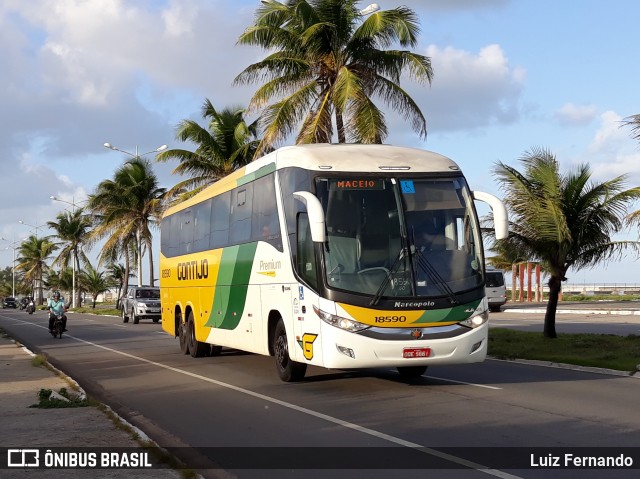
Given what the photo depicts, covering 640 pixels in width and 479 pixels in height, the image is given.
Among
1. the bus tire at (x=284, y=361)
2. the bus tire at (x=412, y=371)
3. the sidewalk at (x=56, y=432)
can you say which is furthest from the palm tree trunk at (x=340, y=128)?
the sidewalk at (x=56, y=432)

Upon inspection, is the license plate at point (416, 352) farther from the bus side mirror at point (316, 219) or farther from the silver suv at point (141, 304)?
the silver suv at point (141, 304)

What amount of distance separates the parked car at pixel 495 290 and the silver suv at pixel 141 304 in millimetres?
17109

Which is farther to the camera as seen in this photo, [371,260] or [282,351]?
[282,351]

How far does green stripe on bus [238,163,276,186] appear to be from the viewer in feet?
50.0

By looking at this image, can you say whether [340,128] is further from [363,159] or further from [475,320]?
[475,320]

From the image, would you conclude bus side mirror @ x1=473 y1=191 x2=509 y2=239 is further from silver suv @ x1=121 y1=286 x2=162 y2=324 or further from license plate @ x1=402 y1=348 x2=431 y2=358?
silver suv @ x1=121 y1=286 x2=162 y2=324

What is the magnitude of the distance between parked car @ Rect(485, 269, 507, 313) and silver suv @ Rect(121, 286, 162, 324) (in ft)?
56.1

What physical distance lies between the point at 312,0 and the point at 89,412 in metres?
19.0

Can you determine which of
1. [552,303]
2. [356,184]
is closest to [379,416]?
[356,184]

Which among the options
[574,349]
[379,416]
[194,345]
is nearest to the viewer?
[379,416]

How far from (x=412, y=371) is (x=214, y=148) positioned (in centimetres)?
2760

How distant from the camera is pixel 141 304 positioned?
44.5 metres

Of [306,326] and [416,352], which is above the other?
[306,326]

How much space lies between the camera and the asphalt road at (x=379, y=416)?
27.6ft
